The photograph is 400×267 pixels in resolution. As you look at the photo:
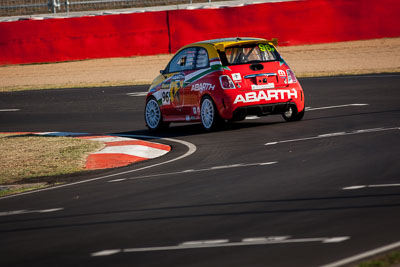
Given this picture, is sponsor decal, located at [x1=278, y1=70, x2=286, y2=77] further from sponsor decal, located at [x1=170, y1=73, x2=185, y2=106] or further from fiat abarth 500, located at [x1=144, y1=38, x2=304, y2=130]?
sponsor decal, located at [x1=170, y1=73, x2=185, y2=106]

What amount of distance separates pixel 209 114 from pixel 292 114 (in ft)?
5.34

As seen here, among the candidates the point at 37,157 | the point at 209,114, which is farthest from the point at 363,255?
the point at 209,114

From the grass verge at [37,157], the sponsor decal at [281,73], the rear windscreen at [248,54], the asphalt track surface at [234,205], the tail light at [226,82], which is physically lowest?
the grass verge at [37,157]

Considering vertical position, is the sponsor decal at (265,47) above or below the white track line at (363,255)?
above

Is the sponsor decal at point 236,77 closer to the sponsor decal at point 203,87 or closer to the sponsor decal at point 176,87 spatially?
the sponsor decal at point 203,87

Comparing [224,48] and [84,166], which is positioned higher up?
[224,48]

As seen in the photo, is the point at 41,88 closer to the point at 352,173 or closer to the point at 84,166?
the point at 84,166

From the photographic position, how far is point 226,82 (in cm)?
1396

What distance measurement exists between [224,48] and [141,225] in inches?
311

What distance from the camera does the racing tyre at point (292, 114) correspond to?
14.6 m

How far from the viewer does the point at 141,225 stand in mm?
6852

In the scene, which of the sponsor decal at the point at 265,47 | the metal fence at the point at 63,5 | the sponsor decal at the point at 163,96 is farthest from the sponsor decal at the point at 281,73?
the metal fence at the point at 63,5

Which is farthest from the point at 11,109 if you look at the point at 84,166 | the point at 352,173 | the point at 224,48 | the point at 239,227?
the point at 239,227

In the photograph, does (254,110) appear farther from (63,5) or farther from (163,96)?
(63,5)
